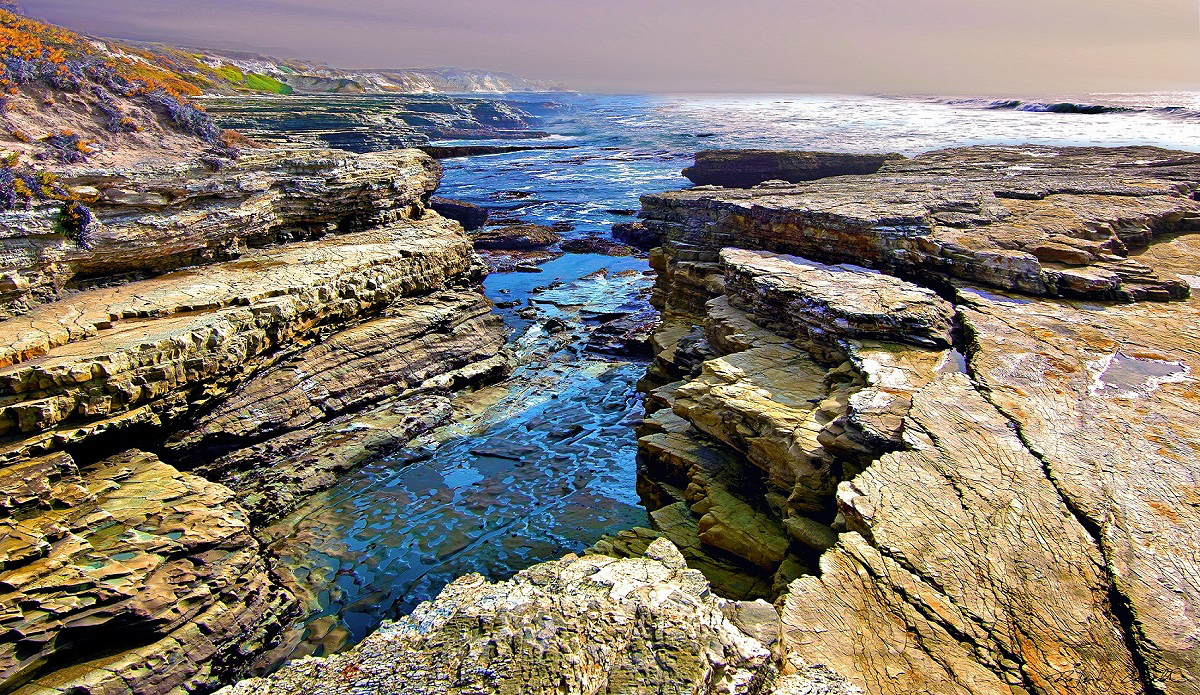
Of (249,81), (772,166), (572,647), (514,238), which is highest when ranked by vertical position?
(249,81)

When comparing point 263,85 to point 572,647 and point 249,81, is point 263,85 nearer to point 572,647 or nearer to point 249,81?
point 249,81

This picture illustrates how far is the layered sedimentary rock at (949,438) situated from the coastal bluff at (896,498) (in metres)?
0.03

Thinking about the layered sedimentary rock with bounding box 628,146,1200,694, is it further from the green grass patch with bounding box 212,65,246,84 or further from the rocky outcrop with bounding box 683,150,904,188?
the green grass patch with bounding box 212,65,246,84

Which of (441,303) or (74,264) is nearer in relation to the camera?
(74,264)

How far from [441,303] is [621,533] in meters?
7.76

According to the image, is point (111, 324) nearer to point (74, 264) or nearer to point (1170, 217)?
point (74, 264)

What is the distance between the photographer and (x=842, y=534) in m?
5.50

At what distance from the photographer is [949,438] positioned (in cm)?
625

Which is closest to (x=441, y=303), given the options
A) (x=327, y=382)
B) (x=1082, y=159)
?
(x=327, y=382)

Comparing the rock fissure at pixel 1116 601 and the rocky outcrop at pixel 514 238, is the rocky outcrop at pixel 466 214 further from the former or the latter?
the rock fissure at pixel 1116 601

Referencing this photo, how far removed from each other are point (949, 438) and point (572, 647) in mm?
4436

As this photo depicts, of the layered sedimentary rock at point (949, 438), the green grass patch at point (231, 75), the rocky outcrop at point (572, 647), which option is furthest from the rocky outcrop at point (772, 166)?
the green grass patch at point (231, 75)

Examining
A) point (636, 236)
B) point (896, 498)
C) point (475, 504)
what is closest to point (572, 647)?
point (896, 498)

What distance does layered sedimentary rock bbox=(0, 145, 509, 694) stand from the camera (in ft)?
20.9
